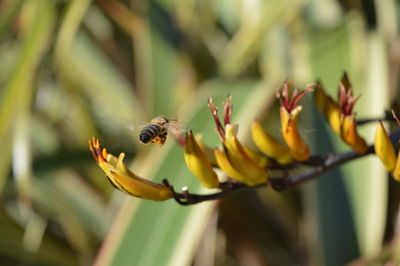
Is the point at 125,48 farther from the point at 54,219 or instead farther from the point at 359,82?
the point at 359,82

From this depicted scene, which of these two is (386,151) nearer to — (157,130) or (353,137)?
(353,137)

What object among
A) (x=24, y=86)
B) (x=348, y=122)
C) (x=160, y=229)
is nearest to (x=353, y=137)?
(x=348, y=122)

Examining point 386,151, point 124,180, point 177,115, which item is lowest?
point 177,115

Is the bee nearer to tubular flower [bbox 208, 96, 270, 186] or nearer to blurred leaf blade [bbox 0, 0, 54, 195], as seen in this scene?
tubular flower [bbox 208, 96, 270, 186]

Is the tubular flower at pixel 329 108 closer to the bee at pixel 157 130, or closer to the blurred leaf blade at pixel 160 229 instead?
the bee at pixel 157 130

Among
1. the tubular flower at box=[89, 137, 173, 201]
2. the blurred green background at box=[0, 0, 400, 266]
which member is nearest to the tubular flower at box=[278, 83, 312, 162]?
the tubular flower at box=[89, 137, 173, 201]

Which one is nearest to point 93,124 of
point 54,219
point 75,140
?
point 75,140

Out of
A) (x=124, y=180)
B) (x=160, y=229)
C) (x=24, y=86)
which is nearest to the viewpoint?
(x=124, y=180)

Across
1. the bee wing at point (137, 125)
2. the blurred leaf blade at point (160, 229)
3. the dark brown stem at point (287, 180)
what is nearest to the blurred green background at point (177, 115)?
the blurred leaf blade at point (160, 229)
